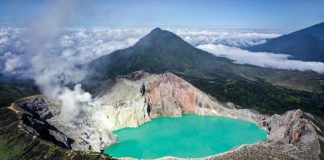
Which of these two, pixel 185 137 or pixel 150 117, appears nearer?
pixel 185 137

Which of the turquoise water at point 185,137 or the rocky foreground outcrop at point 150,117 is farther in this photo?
the turquoise water at point 185,137

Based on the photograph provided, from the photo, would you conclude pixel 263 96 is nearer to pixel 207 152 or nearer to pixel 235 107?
pixel 235 107

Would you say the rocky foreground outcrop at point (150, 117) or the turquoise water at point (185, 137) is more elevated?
the rocky foreground outcrop at point (150, 117)

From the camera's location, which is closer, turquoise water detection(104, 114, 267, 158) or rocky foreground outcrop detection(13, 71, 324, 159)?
rocky foreground outcrop detection(13, 71, 324, 159)

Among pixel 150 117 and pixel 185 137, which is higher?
pixel 150 117
